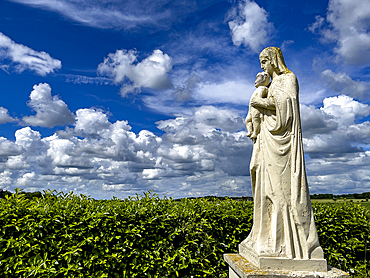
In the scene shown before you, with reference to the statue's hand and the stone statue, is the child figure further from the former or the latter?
the statue's hand

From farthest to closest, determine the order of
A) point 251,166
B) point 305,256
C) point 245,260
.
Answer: point 251,166, point 245,260, point 305,256

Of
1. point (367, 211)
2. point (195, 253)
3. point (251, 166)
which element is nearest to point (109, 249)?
point (195, 253)

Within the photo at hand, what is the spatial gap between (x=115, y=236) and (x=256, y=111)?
366 centimetres

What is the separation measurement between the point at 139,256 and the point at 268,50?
15.2 feet

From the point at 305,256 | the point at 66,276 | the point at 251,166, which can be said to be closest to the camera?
the point at 305,256

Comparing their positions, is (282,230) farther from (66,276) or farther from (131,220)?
(66,276)

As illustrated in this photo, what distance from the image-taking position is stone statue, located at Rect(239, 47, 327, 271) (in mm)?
3967

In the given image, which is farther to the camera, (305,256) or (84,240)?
(84,240)

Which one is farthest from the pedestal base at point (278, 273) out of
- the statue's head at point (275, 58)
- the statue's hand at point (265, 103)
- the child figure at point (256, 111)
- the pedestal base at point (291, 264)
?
the statue's head at point (275, 58)

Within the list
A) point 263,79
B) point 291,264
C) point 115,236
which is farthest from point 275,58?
point 115,236

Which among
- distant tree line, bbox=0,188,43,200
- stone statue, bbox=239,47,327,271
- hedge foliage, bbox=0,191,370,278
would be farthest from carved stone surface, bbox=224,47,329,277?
distant tree line, bbox=0,188,43,200

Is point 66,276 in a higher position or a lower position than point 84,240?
lower

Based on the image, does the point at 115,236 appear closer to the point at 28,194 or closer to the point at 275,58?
the point at 28,194

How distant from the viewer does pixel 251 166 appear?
4.70 metres
